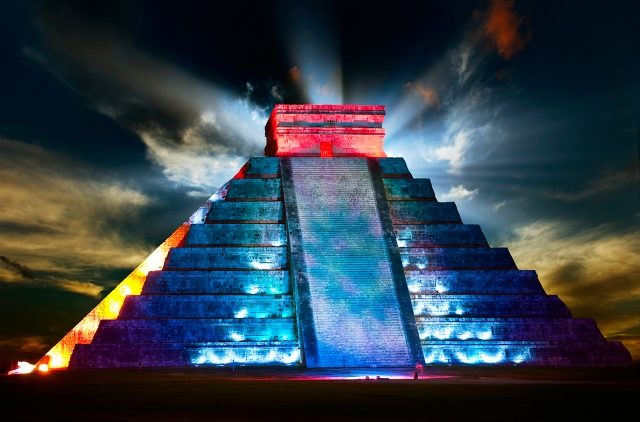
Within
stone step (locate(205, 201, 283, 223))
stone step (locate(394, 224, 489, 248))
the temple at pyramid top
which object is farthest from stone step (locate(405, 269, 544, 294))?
the temple at pyramid top

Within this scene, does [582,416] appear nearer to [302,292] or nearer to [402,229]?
[302,292]

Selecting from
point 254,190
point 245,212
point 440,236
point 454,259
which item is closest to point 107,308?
point 245,212

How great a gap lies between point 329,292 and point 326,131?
10.1 m

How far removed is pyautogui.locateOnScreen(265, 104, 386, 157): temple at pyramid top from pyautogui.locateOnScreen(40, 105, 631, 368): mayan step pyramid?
7.09 feet

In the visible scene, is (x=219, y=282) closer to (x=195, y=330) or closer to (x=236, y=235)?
(x=195, y=330)

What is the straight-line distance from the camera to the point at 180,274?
67.1ft

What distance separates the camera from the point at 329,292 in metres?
20.3

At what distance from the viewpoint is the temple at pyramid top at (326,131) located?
91.9 ft

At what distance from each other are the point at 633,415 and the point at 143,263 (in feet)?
65.7

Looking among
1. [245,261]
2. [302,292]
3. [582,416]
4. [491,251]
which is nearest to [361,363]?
[302,292]

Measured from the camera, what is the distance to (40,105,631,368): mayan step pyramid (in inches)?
730

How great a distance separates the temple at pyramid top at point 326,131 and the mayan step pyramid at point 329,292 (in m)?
2.16

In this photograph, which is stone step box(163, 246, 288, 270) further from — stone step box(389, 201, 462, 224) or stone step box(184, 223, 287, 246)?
stone step box(389, 201, 462, 224)

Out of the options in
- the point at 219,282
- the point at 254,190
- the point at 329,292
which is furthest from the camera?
the point at 254,190
